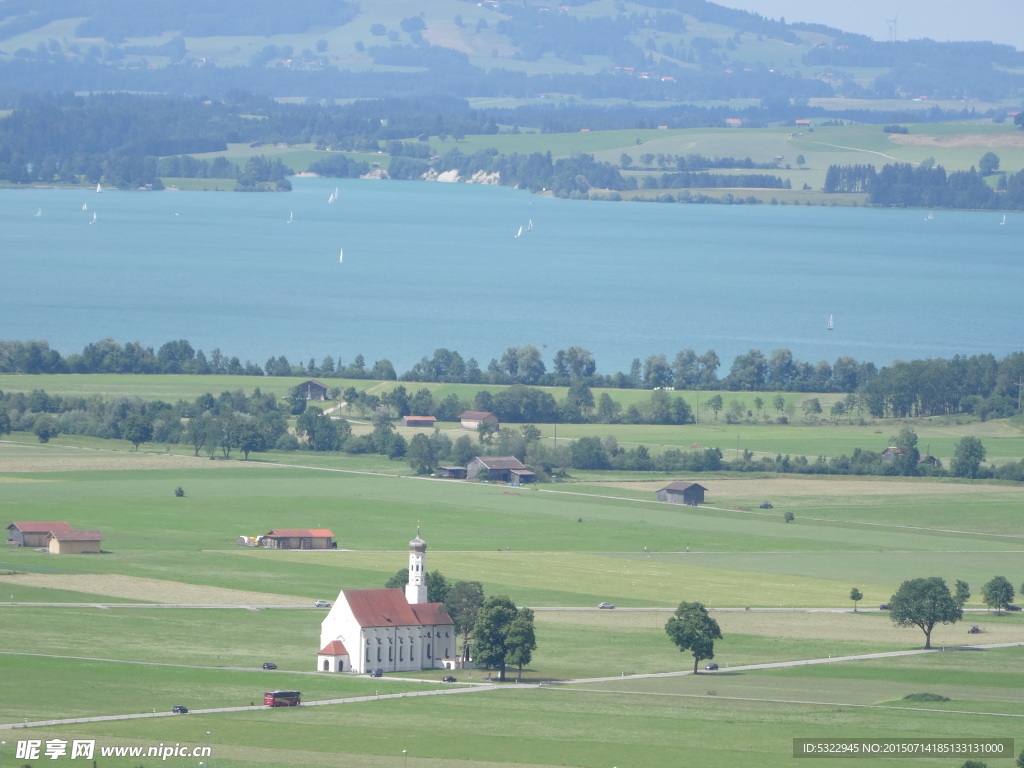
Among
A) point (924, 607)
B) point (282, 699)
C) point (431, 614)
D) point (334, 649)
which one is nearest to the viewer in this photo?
point (282, 699)

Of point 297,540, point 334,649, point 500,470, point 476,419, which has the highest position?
point 476,419

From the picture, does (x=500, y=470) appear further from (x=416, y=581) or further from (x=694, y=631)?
(x=694, y=631)

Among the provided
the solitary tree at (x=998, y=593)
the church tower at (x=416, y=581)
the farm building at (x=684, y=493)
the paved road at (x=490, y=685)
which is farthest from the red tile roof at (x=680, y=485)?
the church tower at (x=416, y=581)

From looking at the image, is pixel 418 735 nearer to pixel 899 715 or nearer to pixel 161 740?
pixel 161 740

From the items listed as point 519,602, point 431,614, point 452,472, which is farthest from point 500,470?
point 431,614

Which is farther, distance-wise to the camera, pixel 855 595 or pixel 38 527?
pixel 38 527

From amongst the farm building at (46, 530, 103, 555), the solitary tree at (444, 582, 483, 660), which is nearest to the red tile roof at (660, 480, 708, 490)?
the farm building at (46, 530, 103, 555)

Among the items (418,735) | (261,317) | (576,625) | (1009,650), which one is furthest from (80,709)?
(261,317)
